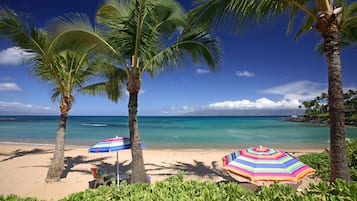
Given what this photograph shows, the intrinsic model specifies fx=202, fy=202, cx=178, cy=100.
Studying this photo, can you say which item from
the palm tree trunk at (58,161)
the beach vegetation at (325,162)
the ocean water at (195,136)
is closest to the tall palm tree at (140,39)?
the palm tree trunk at (58,161)

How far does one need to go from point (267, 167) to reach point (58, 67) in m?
6.95

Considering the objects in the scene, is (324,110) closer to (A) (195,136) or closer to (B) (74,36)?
(A) (195,136)

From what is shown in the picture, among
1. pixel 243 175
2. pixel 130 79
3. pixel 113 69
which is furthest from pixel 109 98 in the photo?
pixel 243 175

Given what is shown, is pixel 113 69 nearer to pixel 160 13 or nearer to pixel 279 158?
pixel 160 13

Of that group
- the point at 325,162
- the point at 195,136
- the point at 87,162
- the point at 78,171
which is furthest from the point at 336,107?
the point at 195,136

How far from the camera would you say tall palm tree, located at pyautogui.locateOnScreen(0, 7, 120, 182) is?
220 inches

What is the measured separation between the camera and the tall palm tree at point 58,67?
18.3 ft

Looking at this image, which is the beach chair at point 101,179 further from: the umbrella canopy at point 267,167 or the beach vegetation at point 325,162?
the beach vegetation at point 325,162

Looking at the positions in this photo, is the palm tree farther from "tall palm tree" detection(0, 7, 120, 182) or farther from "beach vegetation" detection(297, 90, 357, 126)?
"beach vegetation" detection(297, 90, 357, 126)

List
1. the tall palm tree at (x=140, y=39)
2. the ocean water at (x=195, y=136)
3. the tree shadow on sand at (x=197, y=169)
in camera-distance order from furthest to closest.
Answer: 1. the ocean water at (x=195, y=136)
2. the tree shadow on sand at (x=197, y=169)
3. the tall palm tree at (x=140, y=39)

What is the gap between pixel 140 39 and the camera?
203 inches

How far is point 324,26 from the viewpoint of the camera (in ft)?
11.4

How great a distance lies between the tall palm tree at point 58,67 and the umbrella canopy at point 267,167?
191 inches

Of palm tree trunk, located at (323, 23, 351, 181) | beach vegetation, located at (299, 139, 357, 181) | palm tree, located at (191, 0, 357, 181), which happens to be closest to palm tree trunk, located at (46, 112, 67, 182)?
palm tree, located at (191, 0, 357, 181)
